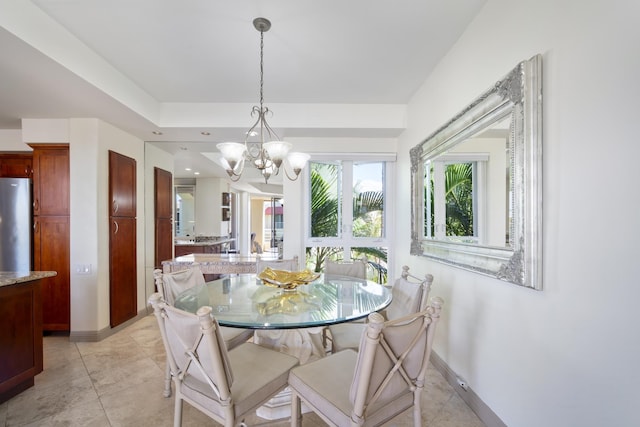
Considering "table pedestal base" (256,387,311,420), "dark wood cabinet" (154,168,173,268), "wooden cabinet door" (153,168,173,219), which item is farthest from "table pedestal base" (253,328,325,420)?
"wooden cabinet door" (153,168,173,219)

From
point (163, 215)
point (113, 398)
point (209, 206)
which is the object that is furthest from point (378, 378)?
point (209, 206)

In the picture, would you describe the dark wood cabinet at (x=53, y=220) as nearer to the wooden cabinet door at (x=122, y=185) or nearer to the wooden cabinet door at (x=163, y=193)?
the wooden cabinet door at (x=122, y=185)

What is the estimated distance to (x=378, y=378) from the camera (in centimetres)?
114

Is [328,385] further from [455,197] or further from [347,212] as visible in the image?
[347,212]

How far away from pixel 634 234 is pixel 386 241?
2797mm

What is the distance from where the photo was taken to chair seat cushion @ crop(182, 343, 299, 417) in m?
1.29

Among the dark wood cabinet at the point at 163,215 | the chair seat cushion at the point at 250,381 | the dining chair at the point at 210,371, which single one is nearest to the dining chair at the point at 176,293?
the chair seat cushion at the point at 250,381

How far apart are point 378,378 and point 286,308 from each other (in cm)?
75

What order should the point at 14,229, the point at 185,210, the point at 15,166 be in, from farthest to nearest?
the point at 185,210 → the point at 15,166 → the point at 14,229

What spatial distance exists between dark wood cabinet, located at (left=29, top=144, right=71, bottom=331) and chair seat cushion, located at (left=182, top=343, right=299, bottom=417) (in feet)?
8.70

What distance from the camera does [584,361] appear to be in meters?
1.13

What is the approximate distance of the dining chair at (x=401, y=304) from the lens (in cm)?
178

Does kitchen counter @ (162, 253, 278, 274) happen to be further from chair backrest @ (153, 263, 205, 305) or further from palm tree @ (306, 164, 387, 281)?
chair backrest @ (153, 263, 205, 305)

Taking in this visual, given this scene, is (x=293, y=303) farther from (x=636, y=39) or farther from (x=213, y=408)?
(x=636, y=39)
